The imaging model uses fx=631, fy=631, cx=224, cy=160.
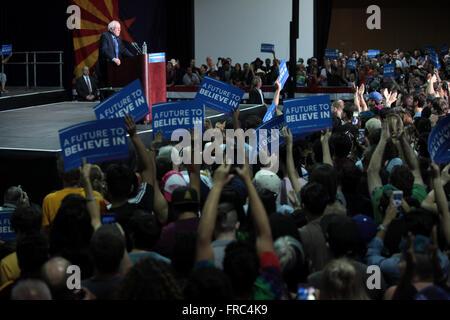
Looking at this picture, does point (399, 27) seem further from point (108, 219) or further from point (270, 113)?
point (108, 219)

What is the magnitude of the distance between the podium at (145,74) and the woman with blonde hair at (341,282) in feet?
19.3

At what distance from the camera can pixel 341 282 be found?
2.60 meters

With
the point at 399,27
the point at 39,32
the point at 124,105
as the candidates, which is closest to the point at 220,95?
the point at 124,105

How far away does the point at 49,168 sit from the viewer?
6496mm

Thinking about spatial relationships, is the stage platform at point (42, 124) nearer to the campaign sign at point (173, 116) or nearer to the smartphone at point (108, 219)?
the campaign sign at point (173, 116)

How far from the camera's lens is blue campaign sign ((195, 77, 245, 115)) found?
21.3ft

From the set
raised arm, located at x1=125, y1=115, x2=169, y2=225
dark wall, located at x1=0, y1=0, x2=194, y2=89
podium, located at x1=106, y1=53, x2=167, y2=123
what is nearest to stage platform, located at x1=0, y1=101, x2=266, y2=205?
podium, located at x1=106, y1=53, x2=167, y2=123

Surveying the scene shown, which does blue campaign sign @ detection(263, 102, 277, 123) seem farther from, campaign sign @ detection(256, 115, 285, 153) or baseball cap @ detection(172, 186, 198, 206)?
baseball cap @ detection(172, 186, 198, 206)

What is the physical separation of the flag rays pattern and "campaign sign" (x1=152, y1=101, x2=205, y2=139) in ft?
32.8

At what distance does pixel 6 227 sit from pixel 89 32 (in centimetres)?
1222

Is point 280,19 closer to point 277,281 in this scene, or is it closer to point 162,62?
point 162,62

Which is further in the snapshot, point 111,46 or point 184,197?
point 111,46

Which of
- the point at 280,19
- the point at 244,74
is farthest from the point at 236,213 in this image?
the point at 280,19

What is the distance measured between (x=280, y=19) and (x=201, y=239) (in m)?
17.9
